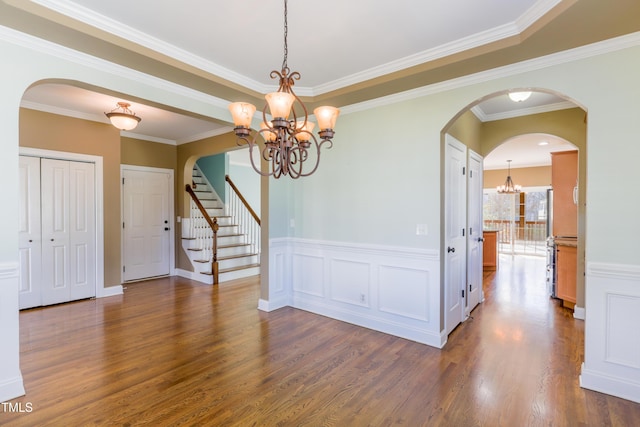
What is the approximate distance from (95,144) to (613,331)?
6352 mm

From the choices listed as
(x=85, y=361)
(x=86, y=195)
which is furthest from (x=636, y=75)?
(x=86, y=195)

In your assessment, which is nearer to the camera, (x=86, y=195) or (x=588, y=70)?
(x=588, y=70)

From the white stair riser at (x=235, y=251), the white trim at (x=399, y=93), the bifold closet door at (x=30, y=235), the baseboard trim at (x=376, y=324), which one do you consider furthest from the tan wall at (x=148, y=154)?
the baseboard trim at (x=376, y=324)

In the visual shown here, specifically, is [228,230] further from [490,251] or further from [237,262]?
A: [490,251]

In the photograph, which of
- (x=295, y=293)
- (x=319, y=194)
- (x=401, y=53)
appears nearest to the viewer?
(x=401, y=53)

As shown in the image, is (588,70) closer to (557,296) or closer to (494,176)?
(557,296)

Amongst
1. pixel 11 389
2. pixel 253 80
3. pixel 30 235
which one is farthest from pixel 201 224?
pixel 11 389

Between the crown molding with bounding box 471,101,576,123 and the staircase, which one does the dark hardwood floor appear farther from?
the crown molding with bounding box 471,101,576,123

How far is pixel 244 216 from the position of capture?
7074 millimetres

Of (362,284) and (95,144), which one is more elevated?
(95,144)

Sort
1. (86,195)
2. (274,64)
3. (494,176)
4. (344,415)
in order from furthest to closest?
(494,176), (86,195), (274,64), (344,415)

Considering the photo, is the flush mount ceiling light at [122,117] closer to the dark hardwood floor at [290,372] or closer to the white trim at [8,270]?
the white trim at [8,270]

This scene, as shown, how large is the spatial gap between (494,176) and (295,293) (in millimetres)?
9032

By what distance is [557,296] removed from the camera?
4520 millimetres
